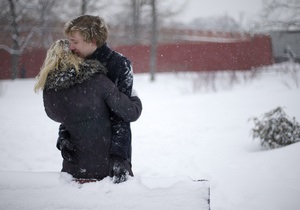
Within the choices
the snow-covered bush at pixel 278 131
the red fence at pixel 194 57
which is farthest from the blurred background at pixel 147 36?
the snow-covered bush at pixel 278 131

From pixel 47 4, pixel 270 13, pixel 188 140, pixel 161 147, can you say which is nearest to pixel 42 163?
pixel 161 147

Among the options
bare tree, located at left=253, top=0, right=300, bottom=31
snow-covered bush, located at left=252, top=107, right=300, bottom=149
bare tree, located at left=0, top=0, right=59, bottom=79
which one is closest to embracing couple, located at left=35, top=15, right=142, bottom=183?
snow-covered bush, located at left=252, top=107, right=300, bottom=149

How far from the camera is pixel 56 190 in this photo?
62.0 inches

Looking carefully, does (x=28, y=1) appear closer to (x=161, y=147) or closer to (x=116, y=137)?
(x=161, y=147)

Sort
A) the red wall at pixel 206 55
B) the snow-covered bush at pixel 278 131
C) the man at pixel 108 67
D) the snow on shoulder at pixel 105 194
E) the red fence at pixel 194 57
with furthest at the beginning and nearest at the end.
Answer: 1. the red wall at pixel 206 55
2. the red fence at pixel 194 57
3. the snow-covered bush at pixel 278 131
4. the man at pixel 108 67
5. the snow on shoulder at pixel 105 194

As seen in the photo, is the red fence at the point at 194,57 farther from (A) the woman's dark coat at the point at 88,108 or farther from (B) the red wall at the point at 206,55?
(A) the woman's dark coat at the point at 88,108

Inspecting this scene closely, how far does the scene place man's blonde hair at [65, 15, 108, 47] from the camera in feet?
5.34

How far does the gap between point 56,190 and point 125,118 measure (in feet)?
1.97

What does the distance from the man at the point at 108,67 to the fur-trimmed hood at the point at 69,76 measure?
0.19 m

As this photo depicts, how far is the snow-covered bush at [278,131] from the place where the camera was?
13.3ft

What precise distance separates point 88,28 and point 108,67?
0.27m

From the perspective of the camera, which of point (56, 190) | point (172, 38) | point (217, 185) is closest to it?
point (56, 190)

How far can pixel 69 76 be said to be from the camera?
1.49m

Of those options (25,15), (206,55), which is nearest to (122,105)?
(25,15)
